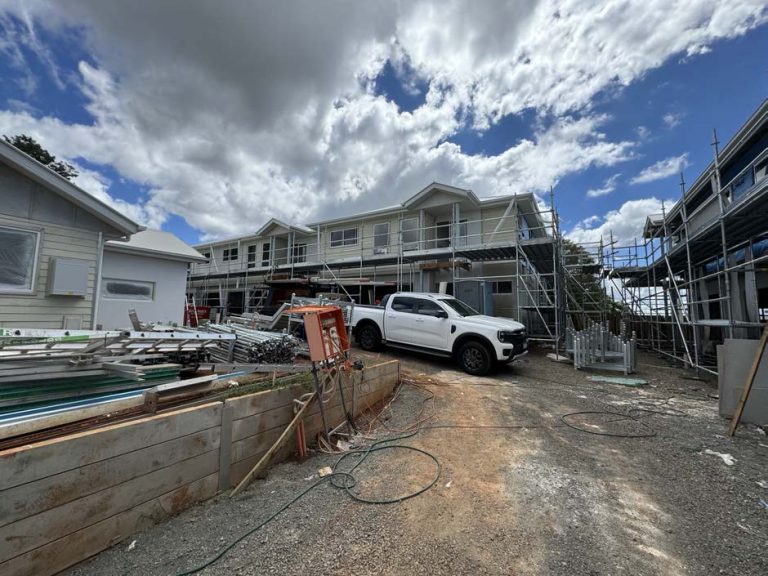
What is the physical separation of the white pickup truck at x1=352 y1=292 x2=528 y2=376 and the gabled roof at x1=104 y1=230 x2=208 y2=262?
222 inches

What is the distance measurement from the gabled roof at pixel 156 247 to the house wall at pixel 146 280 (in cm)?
23

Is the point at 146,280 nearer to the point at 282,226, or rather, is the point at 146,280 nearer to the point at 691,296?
the point at 282,226

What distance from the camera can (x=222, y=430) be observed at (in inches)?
130

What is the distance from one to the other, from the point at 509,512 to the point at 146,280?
1112 cm

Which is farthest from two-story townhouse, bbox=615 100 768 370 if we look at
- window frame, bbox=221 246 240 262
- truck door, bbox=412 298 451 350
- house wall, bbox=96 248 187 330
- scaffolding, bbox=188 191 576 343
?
window frame, bbox=221 246 240 262

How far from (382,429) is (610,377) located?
6799 millimetres

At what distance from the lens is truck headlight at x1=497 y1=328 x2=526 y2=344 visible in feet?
26.9

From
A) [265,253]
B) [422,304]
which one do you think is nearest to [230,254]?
[265,253]

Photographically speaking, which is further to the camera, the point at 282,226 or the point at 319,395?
the point at 282,226


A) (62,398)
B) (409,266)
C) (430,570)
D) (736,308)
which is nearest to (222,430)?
(62,398)

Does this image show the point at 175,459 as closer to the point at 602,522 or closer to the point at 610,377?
the point at 602,522

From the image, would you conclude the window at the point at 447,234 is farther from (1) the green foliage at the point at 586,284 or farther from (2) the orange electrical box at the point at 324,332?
(2) the orange electrical box at the point at 324,332

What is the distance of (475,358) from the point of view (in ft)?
27.6

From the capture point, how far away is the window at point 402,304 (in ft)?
31.5
